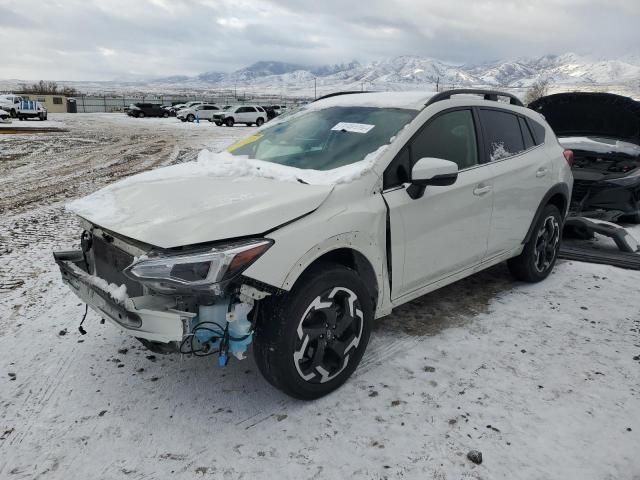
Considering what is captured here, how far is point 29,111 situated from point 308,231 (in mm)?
40136

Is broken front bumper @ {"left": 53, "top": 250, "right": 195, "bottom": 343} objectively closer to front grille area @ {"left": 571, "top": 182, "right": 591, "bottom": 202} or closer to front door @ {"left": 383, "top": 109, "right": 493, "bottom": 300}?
front door @ {"left": 383, "top": 109, "right": 493, "bottom": 300}

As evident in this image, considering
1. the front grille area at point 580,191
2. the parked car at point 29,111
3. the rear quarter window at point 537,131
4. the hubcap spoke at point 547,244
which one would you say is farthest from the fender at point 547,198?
the parked car at point 29,111

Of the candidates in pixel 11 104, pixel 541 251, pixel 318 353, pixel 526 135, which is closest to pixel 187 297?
pixel 318 353

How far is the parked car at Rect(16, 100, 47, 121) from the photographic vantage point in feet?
117

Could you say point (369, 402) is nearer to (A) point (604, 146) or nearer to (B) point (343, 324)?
(B) point (343, 324)

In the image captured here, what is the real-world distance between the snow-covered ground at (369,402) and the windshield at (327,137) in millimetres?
1363

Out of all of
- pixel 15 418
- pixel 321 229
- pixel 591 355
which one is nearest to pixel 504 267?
pixel 591 355

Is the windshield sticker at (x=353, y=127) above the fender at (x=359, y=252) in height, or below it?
above

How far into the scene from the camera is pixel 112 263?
287 centimetres

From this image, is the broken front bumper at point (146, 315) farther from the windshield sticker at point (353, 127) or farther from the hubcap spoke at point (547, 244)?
the hubcap spoke at point (547, 244)

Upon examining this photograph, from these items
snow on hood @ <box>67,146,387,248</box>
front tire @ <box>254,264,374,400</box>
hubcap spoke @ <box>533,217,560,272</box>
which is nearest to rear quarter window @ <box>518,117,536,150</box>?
hubcap spoke @ <box>533,217,560,272</box>

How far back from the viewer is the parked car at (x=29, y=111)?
35.8 m

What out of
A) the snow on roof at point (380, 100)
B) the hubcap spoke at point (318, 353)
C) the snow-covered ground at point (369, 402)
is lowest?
the snow-covered ground at point (369, 402)

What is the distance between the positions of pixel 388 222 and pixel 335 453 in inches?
52.8
